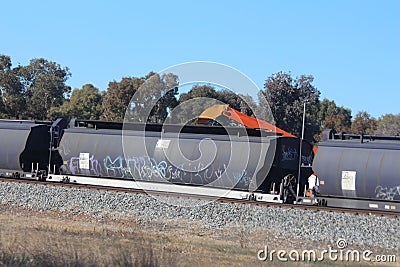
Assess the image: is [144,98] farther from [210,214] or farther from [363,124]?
[363,124]

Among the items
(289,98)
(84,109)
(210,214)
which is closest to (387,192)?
(210,214)

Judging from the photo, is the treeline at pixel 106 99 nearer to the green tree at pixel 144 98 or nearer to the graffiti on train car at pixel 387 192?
the green tree at pixel 144 98

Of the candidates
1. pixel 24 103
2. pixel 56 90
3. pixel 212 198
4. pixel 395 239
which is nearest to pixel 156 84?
pixel 212 198

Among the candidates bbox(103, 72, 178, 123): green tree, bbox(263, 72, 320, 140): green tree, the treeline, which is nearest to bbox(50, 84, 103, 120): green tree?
the treeline

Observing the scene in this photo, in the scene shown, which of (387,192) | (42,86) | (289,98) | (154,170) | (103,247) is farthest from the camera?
(42,86)

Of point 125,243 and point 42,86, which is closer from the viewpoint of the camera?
point 125,243

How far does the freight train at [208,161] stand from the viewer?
25547 mm

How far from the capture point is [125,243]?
14.2 meters

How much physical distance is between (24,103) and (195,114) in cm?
6072

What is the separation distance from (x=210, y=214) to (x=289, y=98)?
52.4 metres

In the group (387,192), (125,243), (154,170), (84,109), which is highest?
(84,109)

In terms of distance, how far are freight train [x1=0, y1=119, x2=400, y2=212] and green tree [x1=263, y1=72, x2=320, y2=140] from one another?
132 ft

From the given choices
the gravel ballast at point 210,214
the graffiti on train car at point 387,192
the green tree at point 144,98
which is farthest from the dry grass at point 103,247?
the graffiti on train car at point 387,192

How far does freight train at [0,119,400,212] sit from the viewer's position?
25.5 metres
